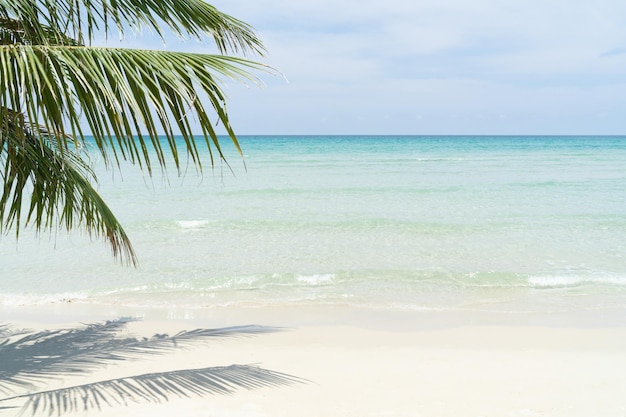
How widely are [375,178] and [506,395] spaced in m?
20.5

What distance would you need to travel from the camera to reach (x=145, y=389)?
4.27 m

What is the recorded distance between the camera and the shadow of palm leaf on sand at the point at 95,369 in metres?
4.21

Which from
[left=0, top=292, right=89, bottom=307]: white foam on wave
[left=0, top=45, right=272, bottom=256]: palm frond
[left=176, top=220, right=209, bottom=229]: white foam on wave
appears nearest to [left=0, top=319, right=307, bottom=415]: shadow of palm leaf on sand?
[left=0, top=292, right=89, bottom=307]: white foam on wave

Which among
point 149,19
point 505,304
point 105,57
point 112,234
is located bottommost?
point 505,304

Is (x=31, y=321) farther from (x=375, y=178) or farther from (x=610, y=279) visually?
(x=375, y=178)

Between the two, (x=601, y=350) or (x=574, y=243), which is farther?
(x=574, y=243)

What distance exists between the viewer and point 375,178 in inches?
976

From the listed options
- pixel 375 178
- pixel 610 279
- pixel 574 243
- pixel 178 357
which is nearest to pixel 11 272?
pixel 178 357

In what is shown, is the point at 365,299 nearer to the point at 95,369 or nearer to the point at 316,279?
the point at 316,279

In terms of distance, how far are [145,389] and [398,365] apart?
6.76 feet

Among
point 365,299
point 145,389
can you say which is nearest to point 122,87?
point 145,389

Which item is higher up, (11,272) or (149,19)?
(149,19)

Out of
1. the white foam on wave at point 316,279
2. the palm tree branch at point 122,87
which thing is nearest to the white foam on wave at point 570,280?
the white foam on wave at point 316,279

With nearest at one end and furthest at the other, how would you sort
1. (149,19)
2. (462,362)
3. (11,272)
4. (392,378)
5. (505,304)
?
(149,19), (392,378), (462,362), (505,304), (11,272)
